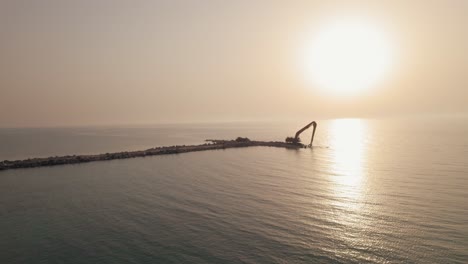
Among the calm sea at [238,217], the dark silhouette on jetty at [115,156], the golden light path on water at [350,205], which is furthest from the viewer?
the dark silhouette on jetty at [115,156]

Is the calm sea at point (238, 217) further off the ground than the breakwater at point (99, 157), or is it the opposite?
the breakwater at point (99, 157)

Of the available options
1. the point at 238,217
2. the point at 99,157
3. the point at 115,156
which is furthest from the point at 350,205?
the point at 99,157

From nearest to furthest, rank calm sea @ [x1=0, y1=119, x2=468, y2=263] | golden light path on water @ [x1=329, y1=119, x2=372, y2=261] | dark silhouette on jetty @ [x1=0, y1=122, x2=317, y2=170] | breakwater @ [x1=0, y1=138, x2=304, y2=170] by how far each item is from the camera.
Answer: calm sea @ [x1=0, y1=119, x2=468, y2=263]
golden light path on water @ [x1=329, y1=119, x2=372, y2=261]
breakwater @ [x1=0, y1=138, x2=304, y2=170]
dark silhouette on jetty @ [x1=0, y1=122, x2=317, y2=170]

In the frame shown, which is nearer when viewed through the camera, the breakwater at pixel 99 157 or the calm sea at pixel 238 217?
the calm sea at pixel 238 217

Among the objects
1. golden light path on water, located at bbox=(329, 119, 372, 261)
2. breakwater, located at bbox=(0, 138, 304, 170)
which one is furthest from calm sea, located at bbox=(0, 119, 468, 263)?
breakwater, located at bbox=(0, 138, 304, 170)

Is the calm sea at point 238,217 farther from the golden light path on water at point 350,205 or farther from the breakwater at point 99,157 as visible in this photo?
the breakwater at point 99,157

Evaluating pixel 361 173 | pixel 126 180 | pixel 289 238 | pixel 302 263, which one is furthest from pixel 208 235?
pixel 361 173

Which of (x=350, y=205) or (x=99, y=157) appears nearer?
(x=350, y=205)

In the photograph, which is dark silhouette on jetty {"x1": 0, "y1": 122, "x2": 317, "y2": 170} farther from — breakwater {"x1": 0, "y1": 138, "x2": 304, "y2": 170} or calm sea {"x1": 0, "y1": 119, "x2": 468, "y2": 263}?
calm sea {"x1": 0, "y1": 119, "x2": 468, "y2": 263}

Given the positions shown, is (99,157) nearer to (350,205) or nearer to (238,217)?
(238,217)

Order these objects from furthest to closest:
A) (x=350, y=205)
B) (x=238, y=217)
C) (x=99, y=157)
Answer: (x=99, y=157) < (x=350, y=205) < (x=238, y=217)

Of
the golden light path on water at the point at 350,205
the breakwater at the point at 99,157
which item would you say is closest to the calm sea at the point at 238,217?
the golden light path on water at the point at 350,205
